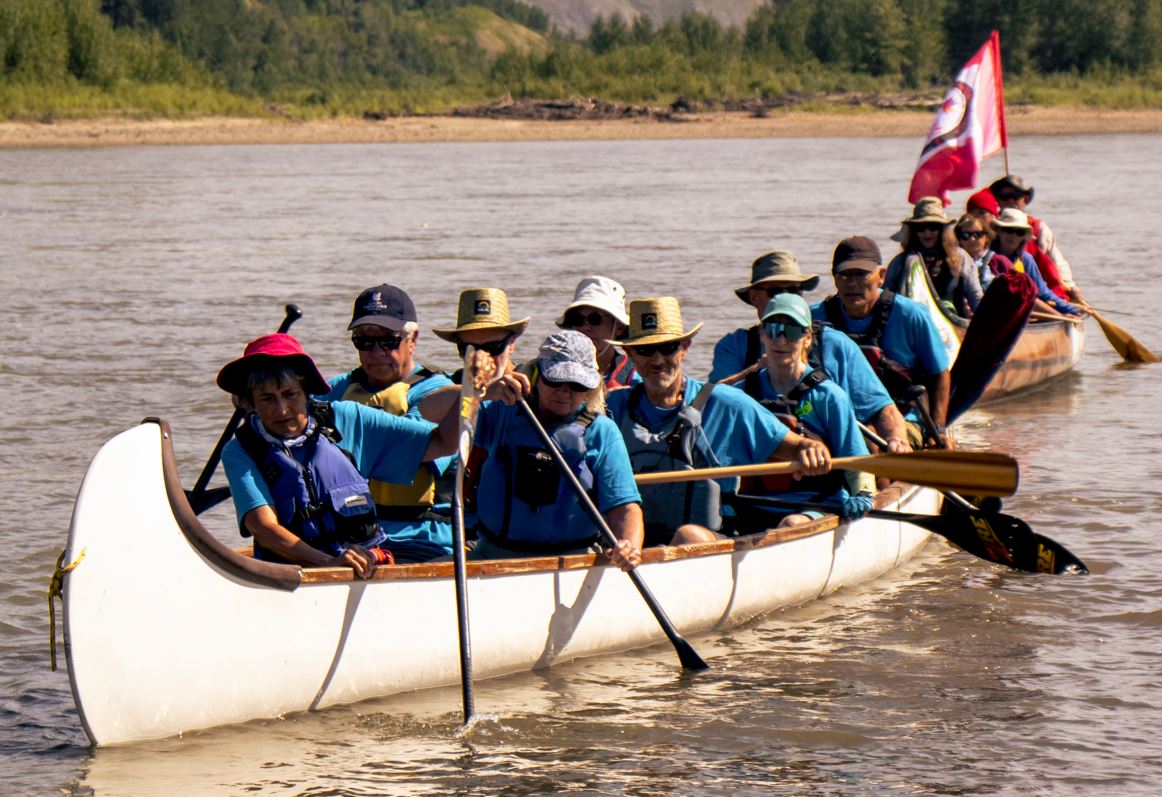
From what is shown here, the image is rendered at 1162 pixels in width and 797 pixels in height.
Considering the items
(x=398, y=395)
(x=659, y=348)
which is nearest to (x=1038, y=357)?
(x=659, y=348)

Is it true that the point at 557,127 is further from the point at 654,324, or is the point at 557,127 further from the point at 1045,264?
the point at 654,324

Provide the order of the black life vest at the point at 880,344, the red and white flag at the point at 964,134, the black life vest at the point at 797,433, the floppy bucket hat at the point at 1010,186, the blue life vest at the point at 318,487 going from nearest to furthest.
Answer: the blue life vest at the point at 318,487
the black life vest at the point at 797,433
the black life vest at the point at 880,344
the floppy bucket hat at the point at 1010,186
the red and white flag at the point at 964,134

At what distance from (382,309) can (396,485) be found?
653 millimetres

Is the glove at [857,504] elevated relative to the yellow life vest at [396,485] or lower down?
lower down

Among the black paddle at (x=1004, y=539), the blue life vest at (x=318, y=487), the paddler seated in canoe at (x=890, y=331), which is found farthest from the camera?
the paddler seated in canoe at (x=890, y=331)

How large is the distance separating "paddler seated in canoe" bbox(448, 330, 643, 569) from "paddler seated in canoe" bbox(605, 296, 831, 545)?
14.4 inches

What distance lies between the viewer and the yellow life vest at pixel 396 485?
665 cm

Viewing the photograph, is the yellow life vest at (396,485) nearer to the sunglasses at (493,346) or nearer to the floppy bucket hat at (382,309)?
the floppy bucket hat at (382,309)

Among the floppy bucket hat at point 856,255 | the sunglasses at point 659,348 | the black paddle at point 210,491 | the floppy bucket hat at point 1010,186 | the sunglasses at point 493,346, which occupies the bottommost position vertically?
the black paddle at point 210,491

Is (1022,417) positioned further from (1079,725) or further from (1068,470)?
(1079,725)

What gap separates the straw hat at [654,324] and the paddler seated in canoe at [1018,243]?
246 inches

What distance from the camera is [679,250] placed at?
898 inches

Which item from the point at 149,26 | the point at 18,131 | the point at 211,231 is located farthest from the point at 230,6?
the point at 211,231

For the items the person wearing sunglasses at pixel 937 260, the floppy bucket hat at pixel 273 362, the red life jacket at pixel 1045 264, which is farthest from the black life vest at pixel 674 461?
the red life jacket at pixel 1045 264
